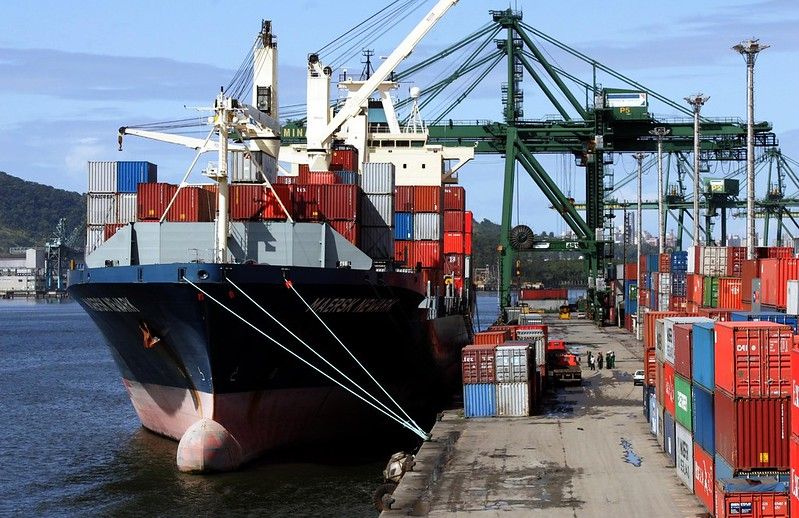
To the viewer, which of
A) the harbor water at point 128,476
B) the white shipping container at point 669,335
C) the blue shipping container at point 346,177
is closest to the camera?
the white shipping container at point 669,335

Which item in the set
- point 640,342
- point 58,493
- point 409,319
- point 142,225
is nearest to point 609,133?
point 640,342

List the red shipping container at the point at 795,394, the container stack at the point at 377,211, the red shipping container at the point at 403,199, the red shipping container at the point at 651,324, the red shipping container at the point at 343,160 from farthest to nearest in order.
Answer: the red shipping container at the point at 403,199, the red shipping container at the point at 343,160, the container stack at the point at 377,211, the red shipping container at the point at 651,324, the red shipping container at the point at 795,394

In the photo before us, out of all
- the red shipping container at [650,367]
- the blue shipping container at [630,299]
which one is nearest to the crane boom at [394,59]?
the red shipping container at [650,367]

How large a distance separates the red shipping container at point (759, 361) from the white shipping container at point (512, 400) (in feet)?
48.8

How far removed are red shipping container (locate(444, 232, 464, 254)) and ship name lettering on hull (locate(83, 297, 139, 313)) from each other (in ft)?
78.6

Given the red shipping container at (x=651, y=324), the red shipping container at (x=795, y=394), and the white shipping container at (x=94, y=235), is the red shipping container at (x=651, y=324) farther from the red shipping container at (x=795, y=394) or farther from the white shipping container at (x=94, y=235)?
the white shipping container at (x=94, y=235)

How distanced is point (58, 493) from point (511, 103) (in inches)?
2034

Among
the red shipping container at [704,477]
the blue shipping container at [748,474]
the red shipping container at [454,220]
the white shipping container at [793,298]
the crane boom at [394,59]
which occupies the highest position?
the crane boom at [394,59]

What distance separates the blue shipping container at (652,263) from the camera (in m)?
68.4

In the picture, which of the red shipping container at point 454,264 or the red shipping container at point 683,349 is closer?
the red shipping container at point 683,349

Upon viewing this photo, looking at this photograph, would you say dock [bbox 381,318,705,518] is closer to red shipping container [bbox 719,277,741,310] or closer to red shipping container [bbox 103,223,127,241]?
red shipping container [bbox 719,277,741,310]

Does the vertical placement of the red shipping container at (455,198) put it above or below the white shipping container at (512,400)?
above

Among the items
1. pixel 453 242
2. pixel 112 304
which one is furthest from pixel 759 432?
pixel 453 242

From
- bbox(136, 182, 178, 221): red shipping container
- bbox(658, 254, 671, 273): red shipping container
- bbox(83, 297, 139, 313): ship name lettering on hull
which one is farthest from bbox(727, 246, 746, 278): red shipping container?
bbox(83, 297, 139, 313): ship name lettering on hull
